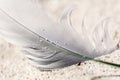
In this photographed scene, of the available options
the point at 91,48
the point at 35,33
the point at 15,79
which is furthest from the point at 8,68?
the point at 91,48

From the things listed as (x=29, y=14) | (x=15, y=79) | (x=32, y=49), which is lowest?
(x=15, y=79)

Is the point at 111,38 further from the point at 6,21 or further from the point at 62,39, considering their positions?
the point at 6,21

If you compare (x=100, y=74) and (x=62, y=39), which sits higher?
(x=62, y=39)
